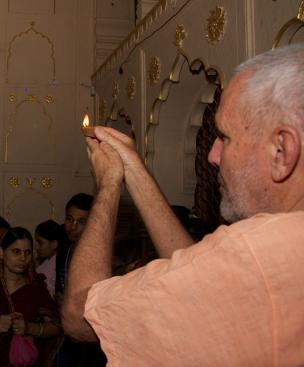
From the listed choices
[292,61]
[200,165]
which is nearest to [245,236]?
[292,61]

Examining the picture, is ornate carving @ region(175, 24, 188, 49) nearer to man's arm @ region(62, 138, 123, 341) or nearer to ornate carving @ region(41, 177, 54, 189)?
man's arm @ region(62, 138, 123, 341)

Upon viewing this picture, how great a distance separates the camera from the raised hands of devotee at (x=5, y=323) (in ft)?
11.3

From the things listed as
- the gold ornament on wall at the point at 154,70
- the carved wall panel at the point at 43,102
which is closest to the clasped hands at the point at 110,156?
the gold ornament on wall at the point at 154,70

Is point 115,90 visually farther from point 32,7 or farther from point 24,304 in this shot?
point 24,304

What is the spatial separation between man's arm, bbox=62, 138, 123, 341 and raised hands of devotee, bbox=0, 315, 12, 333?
2.45 metres

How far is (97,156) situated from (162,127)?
3283 millimetres

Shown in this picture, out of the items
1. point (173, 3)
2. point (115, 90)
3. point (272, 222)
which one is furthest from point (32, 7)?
point (272, 222)

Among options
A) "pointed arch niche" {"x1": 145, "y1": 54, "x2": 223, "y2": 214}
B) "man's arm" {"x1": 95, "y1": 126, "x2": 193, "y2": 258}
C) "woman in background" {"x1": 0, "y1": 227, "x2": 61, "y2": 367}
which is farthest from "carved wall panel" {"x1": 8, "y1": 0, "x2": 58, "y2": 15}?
"man's arm" {"x1": 95, "y1": 126, "x2": 193, "y2": 258}

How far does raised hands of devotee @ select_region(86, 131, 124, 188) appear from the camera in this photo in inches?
51.3

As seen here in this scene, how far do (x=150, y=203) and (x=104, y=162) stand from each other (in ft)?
0.64

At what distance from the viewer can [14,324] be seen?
3455mm

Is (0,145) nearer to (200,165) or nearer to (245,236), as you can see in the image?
(200,165)

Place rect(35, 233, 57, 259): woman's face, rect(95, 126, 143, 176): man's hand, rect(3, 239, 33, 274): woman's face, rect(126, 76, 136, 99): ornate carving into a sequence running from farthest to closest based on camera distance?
rect(126, 76, 136, 99): ornate carving → rect(35, 233, 57, 259): woman's face → rect(3, 239, 33, 274): woman's face → rect(95, 126, 143, 176): man's hand

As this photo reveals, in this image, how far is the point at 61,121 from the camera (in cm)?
689
